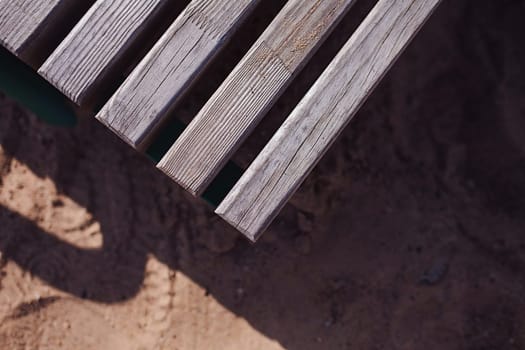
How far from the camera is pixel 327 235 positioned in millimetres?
2496

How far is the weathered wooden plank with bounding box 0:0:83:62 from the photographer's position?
5.08 ft

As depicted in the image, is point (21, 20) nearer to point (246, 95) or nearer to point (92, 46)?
point (92, 46)

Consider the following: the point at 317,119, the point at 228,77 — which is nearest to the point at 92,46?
the point at 228,77

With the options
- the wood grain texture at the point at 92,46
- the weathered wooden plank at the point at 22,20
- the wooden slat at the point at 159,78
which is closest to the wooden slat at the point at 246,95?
the wooden slat at the point at 159,78

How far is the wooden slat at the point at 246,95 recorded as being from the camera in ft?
5.35

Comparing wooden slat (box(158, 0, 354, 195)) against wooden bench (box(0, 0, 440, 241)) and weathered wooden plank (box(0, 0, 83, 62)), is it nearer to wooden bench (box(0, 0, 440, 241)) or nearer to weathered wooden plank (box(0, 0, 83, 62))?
wooden bench (box(0, 0, 440, 241))

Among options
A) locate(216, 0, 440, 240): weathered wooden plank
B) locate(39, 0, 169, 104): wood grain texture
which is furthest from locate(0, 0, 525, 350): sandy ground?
locate(39, 0, 169, 104): wood grain texture

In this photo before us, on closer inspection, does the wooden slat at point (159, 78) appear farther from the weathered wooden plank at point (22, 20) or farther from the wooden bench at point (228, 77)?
the weathered wooden plank at point (22, 20)

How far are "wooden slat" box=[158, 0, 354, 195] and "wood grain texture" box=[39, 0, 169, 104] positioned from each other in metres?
0.30

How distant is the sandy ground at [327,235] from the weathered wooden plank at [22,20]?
0.85m

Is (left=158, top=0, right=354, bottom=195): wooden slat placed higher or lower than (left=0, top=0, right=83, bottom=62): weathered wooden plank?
higher

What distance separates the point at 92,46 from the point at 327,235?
1.36 metres

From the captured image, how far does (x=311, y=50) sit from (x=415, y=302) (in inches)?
54.8

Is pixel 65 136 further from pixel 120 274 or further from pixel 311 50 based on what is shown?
pixel 311 50
